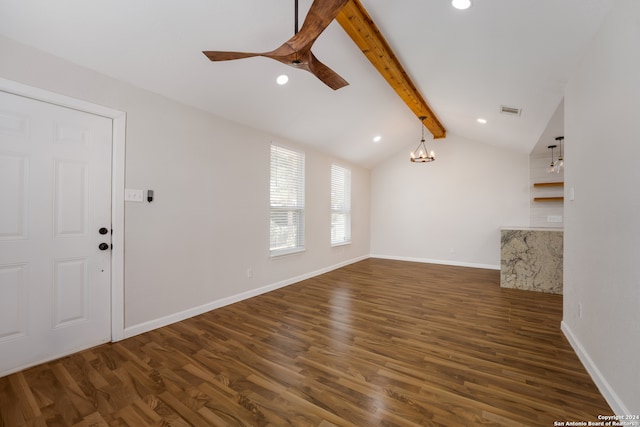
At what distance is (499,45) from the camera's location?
2.41m

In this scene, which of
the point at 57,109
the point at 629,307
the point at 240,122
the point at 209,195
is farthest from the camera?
the point at 240,122

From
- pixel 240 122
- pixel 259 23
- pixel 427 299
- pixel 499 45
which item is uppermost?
pixel 259 23

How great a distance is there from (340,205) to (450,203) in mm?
2680

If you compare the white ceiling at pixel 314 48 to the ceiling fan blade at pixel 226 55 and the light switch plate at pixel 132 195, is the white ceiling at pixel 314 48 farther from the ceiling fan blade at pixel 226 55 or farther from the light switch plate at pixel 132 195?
the light switch plate at pixel 132 195

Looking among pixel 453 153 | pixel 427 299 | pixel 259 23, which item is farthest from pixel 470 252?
pixel 259 23

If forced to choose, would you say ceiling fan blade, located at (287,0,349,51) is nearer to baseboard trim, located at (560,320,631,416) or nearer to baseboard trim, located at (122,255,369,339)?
baseboard trim, located at (560,320,631,416)

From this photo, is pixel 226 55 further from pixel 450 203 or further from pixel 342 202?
pixel 450 203

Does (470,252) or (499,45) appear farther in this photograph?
(470,252)

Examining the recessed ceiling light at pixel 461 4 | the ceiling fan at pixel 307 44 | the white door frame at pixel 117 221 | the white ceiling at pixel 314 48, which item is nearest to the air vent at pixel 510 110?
the white ceiling at pixel 314 48

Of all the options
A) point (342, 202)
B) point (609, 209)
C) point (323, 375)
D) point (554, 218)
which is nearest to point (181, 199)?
point (323, 375)

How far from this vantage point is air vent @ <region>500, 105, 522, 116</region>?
3.71 meters

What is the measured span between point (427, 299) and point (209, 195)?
3.33m

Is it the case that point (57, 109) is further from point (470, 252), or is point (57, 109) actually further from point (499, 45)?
point (470, 252)

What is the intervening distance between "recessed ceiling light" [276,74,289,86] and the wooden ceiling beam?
86 centimetres
